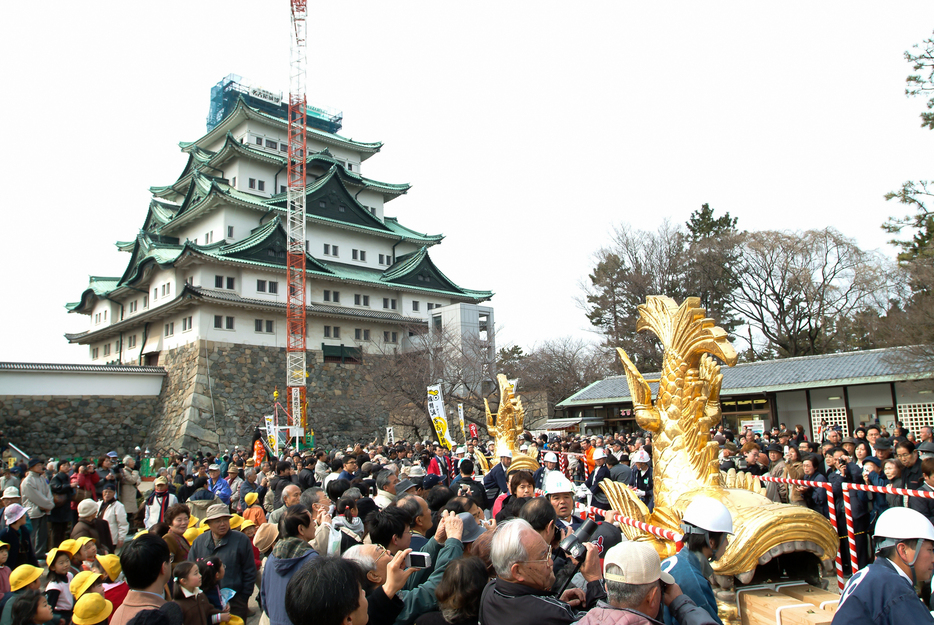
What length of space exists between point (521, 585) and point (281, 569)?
5.41 ft

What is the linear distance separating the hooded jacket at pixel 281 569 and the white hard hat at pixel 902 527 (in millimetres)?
2821

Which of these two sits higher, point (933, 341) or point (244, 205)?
point (244, 205)

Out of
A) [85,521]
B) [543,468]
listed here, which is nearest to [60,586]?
[85,521]

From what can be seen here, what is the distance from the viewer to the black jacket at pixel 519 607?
239 cm

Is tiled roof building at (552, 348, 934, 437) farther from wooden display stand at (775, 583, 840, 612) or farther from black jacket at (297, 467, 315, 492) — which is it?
wooden display stand at (775, 583, 840, 612)

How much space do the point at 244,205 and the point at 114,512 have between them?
86.5ft

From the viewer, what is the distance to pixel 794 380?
795 inches

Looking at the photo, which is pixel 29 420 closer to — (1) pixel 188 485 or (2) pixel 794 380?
(1) pixel 188 485

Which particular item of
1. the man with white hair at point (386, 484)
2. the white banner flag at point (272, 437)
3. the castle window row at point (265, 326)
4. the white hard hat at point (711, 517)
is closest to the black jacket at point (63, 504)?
the man with white hair at point (386, 484)

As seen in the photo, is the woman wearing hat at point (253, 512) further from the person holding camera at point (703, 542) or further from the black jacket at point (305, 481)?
the person holding camera at point (703, 542)

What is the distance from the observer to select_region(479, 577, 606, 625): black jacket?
2.39 metres

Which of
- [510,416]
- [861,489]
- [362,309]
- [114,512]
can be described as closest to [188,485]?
[114,512]

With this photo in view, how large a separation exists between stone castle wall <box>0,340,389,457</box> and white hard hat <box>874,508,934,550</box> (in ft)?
84.6

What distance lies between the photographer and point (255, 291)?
1145 inches
